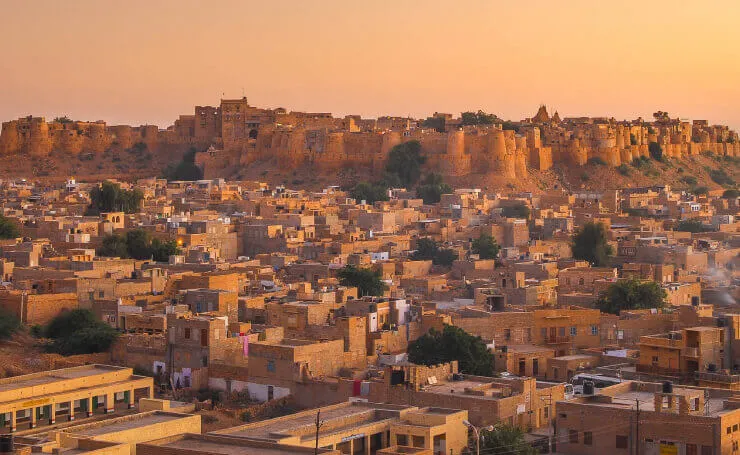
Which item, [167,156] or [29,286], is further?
[167,156]

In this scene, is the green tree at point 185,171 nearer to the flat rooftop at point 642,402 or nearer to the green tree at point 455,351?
the green tree at point 455,351

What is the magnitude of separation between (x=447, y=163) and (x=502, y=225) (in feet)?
69.6

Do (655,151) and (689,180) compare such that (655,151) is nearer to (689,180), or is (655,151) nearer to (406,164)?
(689,180)

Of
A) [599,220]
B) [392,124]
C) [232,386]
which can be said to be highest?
[392,124]

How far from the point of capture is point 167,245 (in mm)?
38344

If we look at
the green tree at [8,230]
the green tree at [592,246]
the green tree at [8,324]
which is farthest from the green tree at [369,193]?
the green tree at [8,324]

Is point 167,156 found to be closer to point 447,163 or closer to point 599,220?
point 447,163

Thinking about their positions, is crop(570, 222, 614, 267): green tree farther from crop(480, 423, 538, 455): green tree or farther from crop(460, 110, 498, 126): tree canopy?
crop(460, 110, 498, 126): tree canopy

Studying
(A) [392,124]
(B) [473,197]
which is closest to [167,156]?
(A) [392,124]

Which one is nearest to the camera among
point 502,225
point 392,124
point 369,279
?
point 369,279

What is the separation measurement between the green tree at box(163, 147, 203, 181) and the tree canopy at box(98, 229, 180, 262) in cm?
3335

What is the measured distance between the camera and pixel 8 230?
41.0 meters

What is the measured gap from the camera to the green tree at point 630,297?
3059cm

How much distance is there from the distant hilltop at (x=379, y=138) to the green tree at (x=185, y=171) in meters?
0.61
